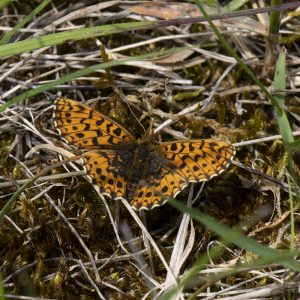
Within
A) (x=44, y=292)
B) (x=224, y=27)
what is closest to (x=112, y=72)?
(x=224, y=27)

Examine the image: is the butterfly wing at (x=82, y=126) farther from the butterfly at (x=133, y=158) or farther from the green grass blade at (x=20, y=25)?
the green grass blade at (x=20, y=25)

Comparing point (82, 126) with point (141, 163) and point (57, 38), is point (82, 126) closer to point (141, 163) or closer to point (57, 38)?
point (141, 163)

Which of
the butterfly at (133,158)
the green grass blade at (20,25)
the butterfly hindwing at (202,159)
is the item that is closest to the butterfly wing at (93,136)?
the butterfly at (133,158)

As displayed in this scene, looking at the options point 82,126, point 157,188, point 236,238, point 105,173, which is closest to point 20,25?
point 82,126

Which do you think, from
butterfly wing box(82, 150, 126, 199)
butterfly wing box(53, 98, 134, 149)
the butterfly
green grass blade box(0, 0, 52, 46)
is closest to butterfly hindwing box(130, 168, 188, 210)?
the butterfly

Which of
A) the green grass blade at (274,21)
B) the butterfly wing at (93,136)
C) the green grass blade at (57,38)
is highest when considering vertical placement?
the green grass blade at (57,38)

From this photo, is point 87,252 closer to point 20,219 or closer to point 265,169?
point 20,219
